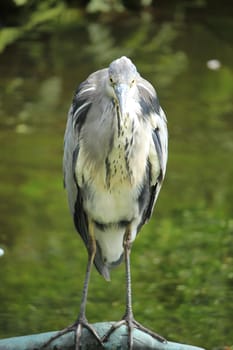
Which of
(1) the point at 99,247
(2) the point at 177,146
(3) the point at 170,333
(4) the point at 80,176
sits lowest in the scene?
(3) the point at 170,333

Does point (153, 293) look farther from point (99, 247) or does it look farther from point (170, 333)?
point (99, 247)

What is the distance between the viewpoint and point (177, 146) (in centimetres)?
855

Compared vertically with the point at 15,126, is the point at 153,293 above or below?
below

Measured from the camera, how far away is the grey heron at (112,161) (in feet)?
13.2

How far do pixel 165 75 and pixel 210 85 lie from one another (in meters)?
0.52

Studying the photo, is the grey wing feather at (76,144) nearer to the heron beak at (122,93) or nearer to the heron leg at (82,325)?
the heron leg at (82,325)

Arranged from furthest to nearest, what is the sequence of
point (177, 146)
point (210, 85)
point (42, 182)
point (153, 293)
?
point (210, 85), point (177, 146), point (42, 182), point (153, 293)

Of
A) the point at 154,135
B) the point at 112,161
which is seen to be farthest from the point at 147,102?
the point at 112,161

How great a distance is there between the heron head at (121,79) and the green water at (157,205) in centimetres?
214

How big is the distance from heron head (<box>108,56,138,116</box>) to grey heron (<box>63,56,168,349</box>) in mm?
12

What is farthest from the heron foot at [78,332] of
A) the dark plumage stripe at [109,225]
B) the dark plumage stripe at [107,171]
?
the dark plumage stripe at [107,171]

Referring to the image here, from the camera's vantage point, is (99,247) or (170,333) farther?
(170,333)

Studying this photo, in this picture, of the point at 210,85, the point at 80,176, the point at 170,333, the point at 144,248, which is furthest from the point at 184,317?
the point at 210,85

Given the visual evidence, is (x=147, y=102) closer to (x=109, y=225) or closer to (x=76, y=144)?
(x=76, y=144)
